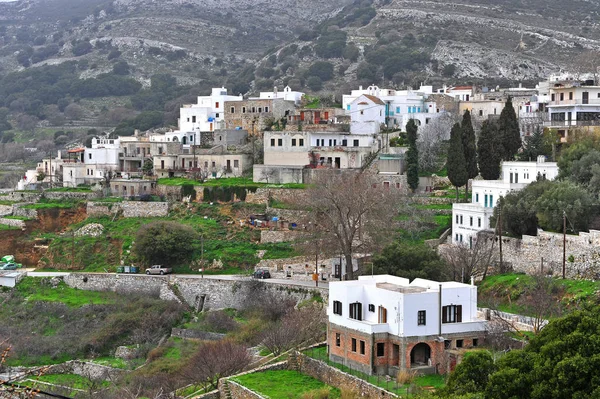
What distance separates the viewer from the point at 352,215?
52.6 m

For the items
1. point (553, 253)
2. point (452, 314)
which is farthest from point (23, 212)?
point (452, 314)

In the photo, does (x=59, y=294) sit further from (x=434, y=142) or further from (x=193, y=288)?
(x=434, y=142)

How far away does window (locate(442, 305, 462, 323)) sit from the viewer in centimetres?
3734

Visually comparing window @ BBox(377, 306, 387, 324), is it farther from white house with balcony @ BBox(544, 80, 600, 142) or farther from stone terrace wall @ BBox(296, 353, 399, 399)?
white house with balcony @ BBox(544, 80, 600, 142)

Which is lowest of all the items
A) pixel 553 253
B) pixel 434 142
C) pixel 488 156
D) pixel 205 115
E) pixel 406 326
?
pixel 406 326

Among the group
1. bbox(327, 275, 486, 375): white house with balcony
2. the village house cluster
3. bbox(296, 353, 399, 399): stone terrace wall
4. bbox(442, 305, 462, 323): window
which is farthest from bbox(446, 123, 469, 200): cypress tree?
bbox(296, 353, 399, 399): stone terrace wall

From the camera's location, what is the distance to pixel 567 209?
4662 cm

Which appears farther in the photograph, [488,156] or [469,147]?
[469,147]

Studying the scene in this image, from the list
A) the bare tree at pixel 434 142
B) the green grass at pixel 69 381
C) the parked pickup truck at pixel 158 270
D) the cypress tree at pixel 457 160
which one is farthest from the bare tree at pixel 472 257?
the parked pickup truck at pixel 158 270

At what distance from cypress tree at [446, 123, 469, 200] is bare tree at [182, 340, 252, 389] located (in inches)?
735

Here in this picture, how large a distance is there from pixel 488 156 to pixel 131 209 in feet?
74.2

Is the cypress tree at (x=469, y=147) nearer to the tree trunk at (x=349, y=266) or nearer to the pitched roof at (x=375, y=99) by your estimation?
the tree trunk at (x=349, y=266)

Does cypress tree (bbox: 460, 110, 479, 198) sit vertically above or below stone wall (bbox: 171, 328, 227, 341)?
above

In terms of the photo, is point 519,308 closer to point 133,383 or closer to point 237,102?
point 133,383
